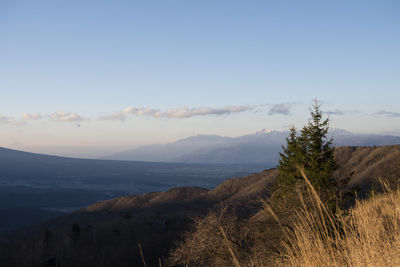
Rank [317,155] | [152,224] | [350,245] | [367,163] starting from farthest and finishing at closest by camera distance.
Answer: [367,163]
[152,224]
[317,155]
[350,245]

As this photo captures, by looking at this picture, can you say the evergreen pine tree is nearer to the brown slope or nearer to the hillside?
the hillside

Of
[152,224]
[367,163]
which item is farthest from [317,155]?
[367,163]

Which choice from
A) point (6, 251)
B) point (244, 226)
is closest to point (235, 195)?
point (6, 251)

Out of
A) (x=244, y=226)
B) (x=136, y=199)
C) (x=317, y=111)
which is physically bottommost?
(x=136, y=199)

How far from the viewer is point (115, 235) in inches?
1368

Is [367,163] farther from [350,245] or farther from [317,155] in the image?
[350,245]

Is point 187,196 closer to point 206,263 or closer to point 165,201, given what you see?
point 165,201

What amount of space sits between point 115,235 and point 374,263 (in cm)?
3478

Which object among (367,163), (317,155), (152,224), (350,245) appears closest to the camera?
(350,245)

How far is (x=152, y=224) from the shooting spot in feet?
128

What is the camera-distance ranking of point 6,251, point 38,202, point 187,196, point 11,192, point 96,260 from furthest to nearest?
1. point 11,192
2. point 38,202
3. point 187,196
4. point 6,251
5. point 96,260

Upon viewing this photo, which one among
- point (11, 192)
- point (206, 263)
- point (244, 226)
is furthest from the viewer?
point (11, 192)

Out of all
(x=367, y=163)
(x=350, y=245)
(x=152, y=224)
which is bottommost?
(x=152, y=224)

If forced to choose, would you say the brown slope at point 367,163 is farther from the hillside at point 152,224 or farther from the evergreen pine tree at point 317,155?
the evergreen pine tree at point 317,155
